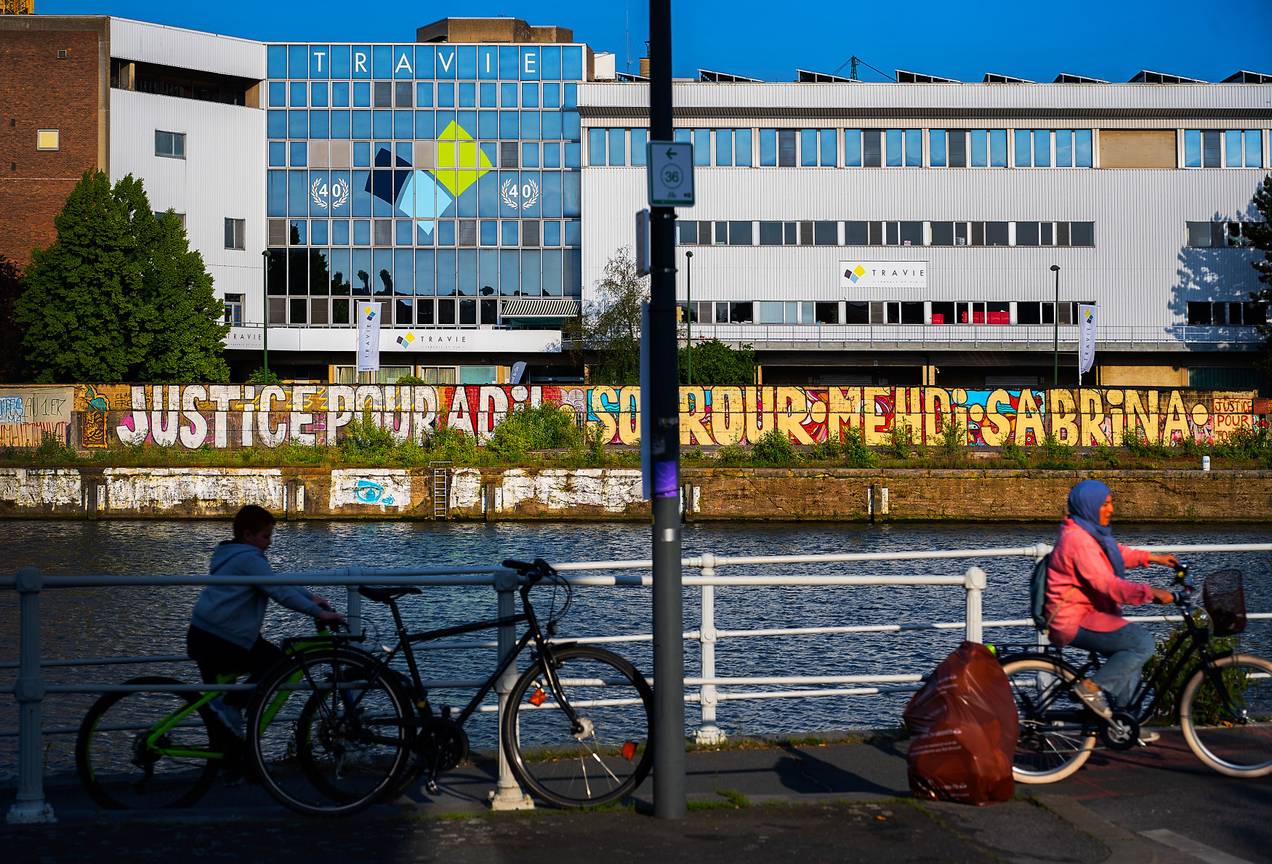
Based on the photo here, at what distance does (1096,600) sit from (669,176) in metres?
3.34

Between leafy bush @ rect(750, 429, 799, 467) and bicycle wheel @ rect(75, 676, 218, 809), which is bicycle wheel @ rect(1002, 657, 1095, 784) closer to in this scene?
bicycle wheel @ rect(75, 676, 218, 809)

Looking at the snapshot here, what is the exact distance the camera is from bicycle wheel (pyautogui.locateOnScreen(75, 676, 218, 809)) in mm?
7422

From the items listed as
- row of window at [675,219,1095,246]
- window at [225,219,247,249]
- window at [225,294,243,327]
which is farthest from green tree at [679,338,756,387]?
window at [225,219,247,249]

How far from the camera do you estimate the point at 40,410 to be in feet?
152

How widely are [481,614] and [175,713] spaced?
47.4 feet

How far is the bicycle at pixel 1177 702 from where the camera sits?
24.7 ft

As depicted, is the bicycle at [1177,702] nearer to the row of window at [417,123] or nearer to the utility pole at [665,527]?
the utility pole at [665,527]

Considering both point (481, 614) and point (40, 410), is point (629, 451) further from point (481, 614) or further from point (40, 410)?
point (481, 614)

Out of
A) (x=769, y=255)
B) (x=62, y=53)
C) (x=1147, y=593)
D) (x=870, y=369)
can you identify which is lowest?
(x=1147, y=593)

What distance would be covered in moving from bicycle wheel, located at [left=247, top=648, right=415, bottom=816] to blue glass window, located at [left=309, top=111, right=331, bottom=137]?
7139 cm

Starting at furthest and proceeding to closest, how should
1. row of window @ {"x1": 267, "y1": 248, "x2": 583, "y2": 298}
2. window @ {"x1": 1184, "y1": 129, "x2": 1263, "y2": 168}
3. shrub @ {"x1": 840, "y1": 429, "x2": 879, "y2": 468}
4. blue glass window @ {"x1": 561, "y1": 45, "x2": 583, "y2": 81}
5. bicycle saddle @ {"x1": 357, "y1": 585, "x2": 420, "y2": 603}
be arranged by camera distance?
row of window @ {"x1": 267, "y1": 248, "x2": 583, "y2": 298} → blue glass window @ {"x1": 561, "y1": 45, "x2": 583, "y2": 81} → window @ {"x1": 1184, "y1": 129, "x2": 1263, "y2": 168} → shrub @ {"x1": 840, "y1": 429, "x2": 879, "y2": 468} → bicycle saddle @ {"x1": 357, "y1": 585, "x2": 420, "y2": 603}

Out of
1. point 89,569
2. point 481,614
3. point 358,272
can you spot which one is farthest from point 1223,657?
point 358,272

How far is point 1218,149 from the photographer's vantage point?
229ft

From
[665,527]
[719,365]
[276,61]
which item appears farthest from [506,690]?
[276,61]
